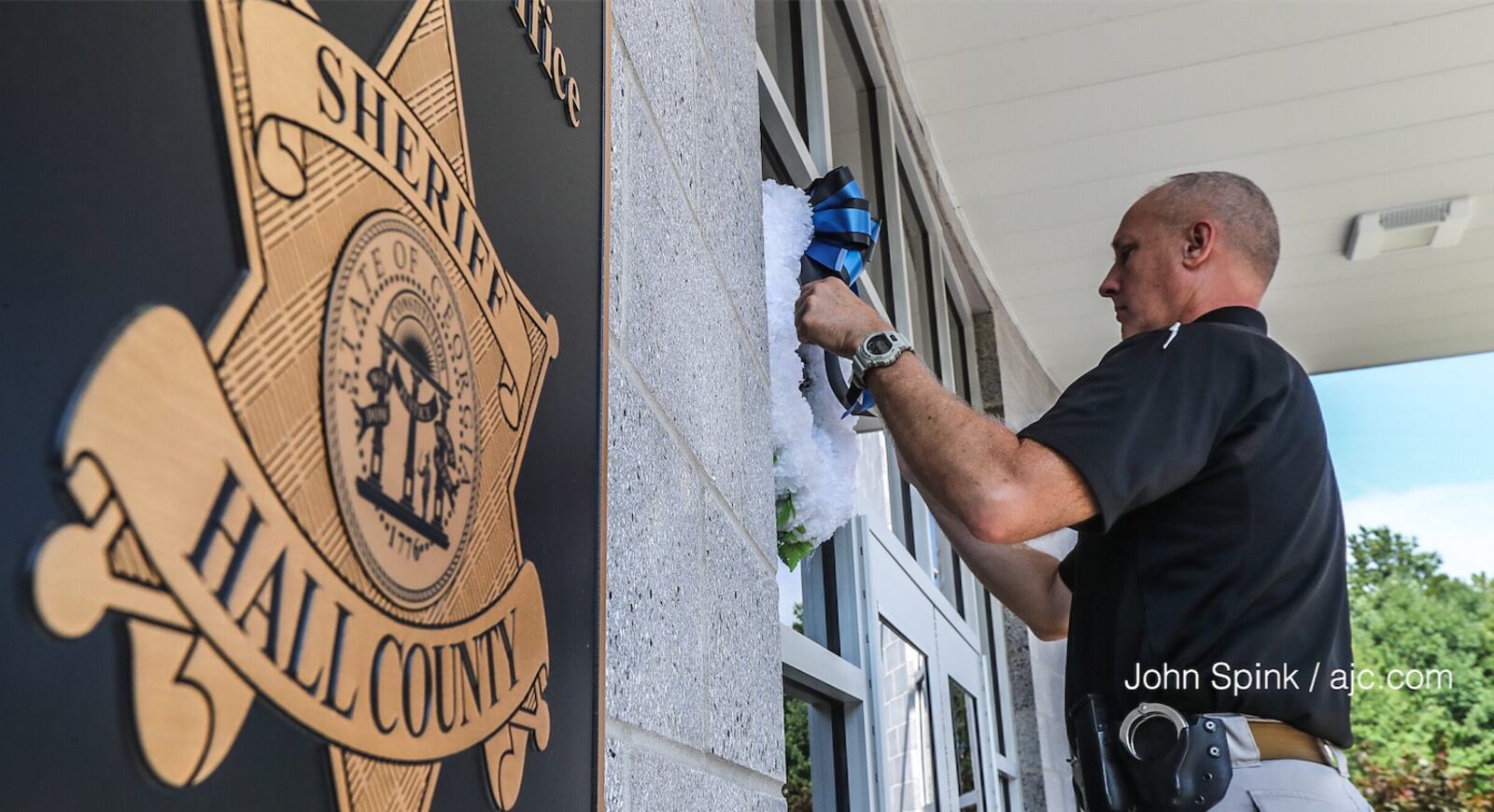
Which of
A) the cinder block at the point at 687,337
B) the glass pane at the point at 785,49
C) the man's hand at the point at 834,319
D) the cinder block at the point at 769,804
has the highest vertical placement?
the glass pane at the point at 785,49

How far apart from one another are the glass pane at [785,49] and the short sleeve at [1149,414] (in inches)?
41.2

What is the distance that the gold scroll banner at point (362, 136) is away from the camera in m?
0.34

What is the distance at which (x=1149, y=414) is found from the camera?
1.40 metres

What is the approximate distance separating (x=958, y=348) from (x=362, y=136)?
183 inches

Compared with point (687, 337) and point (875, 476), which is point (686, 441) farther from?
point (875, 476)

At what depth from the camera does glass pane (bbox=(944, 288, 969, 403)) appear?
15.7 ft

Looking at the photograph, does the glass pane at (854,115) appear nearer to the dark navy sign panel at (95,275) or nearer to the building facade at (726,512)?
the building facade at (726,512)

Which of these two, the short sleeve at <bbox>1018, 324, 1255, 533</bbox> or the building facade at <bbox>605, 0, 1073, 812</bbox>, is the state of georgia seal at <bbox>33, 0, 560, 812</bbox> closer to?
the building facade at <bbox>605, 0, 1073, 812</bbox>

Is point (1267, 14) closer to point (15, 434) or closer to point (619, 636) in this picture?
point (619, 636)

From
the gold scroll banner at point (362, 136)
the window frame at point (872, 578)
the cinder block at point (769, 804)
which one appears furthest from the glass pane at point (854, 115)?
the gold scroll banner at point (362, 136)

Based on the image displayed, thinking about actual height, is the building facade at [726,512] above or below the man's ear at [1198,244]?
A: below

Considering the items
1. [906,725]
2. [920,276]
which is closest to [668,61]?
[906,725]

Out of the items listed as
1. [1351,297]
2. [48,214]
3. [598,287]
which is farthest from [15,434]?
[1351,297]

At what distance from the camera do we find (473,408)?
1.56ft
